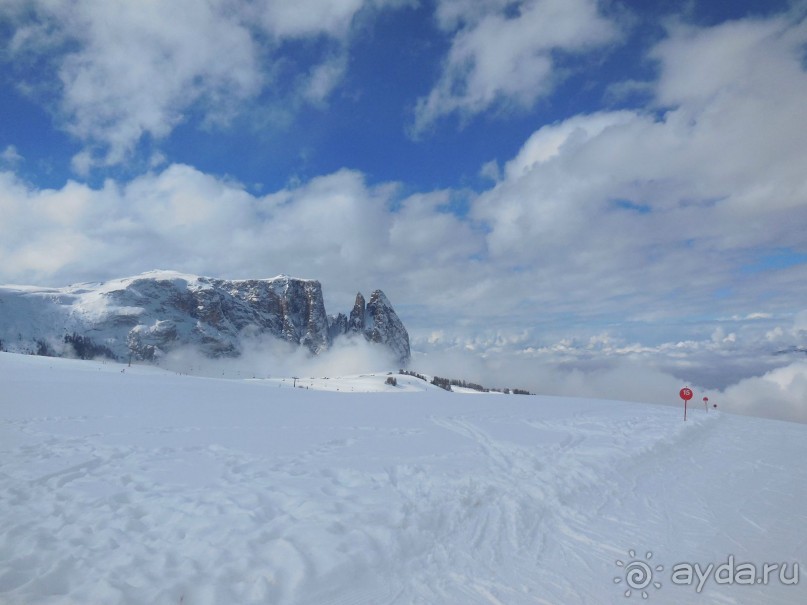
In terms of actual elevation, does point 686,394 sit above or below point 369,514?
above

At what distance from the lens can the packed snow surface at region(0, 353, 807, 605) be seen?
595 cm

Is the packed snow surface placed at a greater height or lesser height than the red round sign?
lesser

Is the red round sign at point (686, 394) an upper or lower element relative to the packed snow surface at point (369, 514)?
upper

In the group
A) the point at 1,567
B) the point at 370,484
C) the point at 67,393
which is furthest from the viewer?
the point at 67,393

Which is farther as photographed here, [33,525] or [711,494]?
[711,494]

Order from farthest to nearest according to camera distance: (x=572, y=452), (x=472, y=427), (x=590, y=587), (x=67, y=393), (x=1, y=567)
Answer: (x=67, y=393)
(x=472, y=427)
(x=572, y=452)
(x=590, y=587)
(x=1, y=567)

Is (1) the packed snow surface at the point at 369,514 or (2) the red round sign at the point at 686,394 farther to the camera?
(2) the red round sign at the point at 686,394

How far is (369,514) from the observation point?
8078mm

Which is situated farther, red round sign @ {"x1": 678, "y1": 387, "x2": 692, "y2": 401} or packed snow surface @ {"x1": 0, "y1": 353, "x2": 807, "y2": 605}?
red round sign @ {"x1": 678, "y1": 387, "x2": 692, "y2": 401}

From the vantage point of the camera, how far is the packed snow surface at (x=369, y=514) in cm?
595

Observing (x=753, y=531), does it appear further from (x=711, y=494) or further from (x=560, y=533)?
(x=560, y=533)

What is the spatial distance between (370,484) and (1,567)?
21.1 feet

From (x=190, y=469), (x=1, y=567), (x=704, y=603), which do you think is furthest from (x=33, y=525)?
(x=704, y=603)

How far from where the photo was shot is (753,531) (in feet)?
27.4
